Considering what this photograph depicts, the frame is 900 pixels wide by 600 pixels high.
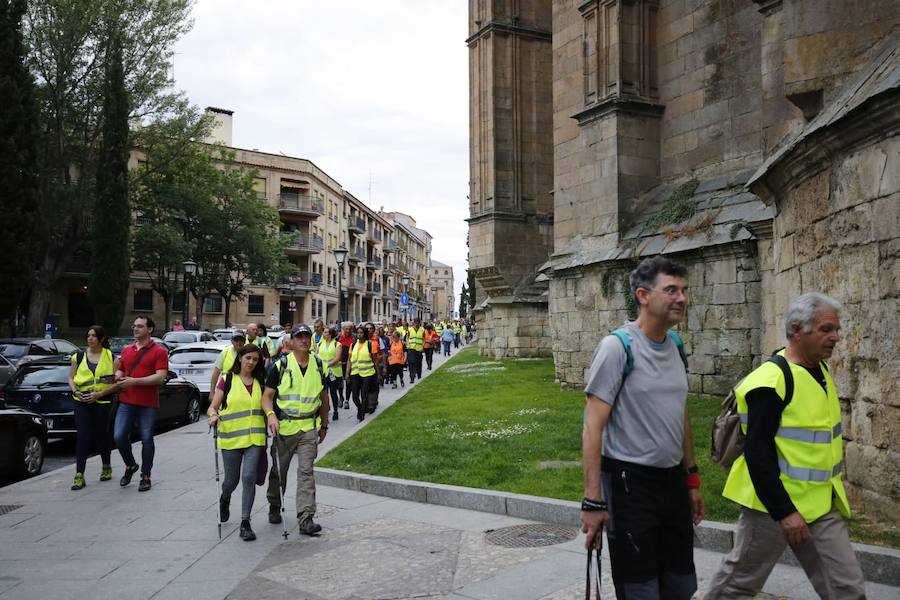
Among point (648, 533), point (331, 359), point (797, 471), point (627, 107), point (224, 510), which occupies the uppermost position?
point (627, 107)

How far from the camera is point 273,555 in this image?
19.2 ft

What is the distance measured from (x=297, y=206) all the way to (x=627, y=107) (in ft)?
154

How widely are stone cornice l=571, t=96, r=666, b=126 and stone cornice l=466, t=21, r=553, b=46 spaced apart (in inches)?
451

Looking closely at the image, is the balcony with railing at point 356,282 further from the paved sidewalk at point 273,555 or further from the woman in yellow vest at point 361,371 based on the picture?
the paved sidewalk at point 273,555

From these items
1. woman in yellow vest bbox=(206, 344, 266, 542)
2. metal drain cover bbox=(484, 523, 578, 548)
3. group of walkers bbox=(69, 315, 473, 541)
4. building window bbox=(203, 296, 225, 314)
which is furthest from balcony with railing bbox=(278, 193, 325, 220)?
metal drain cover bbox=(484, 523, 578, 548)

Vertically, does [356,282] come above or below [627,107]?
below

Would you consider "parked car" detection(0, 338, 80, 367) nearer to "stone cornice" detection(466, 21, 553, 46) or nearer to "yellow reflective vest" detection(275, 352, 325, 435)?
"yellow reflective vest" detection(275, 352, 325, 435)

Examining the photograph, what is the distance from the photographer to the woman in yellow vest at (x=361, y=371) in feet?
47.8

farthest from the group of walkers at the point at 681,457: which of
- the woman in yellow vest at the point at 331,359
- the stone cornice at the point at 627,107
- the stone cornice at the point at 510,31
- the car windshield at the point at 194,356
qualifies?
the stone cornice at the point at 510,31

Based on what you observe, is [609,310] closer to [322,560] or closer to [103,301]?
[322,560]

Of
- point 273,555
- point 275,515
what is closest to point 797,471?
point 273,555

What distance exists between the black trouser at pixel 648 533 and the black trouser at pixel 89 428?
7239 mm

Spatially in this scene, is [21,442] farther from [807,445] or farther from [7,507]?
[807,445]

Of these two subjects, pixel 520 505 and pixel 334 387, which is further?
pixel 334 387
